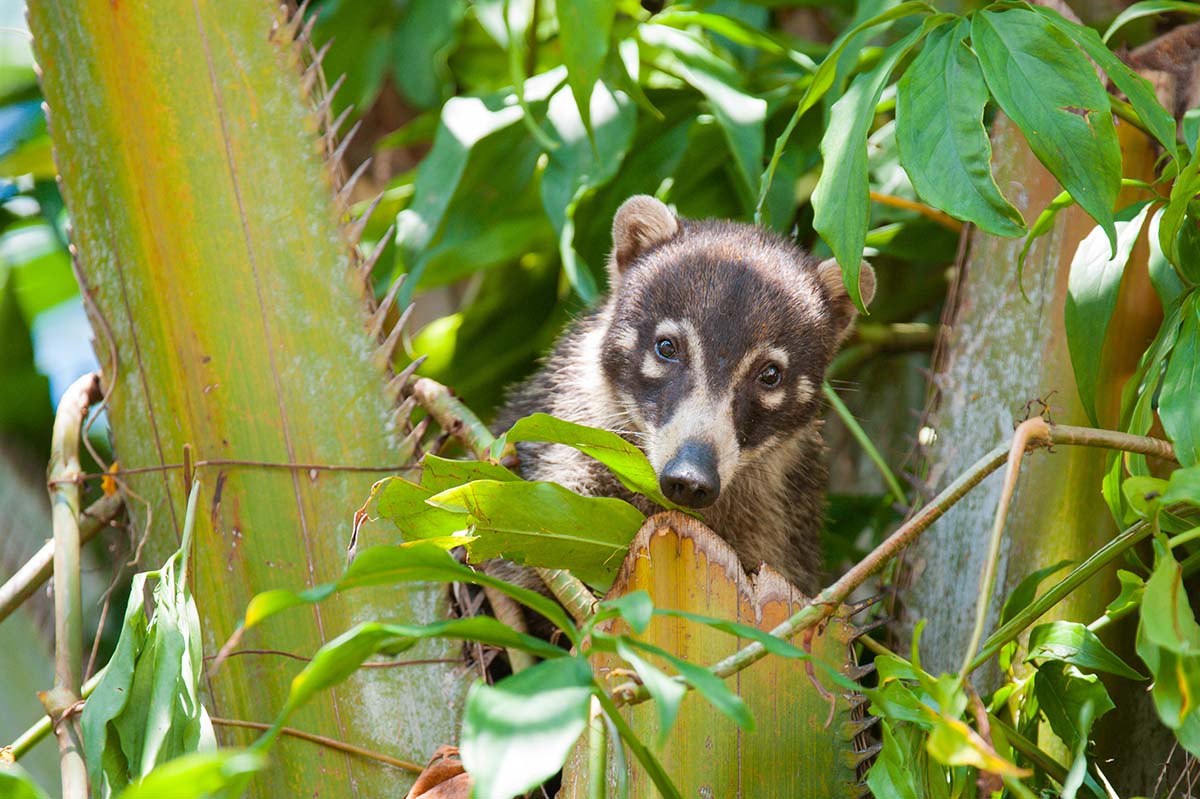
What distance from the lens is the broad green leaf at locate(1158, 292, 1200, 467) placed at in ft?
5.43

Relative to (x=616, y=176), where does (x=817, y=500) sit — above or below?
below

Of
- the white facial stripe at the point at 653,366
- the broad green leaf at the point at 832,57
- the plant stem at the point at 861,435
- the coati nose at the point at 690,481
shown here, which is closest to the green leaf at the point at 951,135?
the broad green leaf at the point at 832,57

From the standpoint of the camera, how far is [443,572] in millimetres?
1384

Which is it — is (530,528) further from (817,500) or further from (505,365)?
(505,365)

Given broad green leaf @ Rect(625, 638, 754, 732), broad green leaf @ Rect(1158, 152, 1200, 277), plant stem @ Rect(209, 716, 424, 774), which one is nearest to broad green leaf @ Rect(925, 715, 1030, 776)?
broad green leaf @ Rect(625, 638, 754, 732)

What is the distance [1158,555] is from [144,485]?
5.60ft

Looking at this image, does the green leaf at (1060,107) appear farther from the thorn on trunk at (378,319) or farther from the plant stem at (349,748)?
the plant stem at (349,748)

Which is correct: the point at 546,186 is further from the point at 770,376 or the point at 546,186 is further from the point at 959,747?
the point at 959,747

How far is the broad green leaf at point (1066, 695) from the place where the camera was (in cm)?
183

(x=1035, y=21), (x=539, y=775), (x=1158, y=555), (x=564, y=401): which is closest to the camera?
(x=539, y=775)

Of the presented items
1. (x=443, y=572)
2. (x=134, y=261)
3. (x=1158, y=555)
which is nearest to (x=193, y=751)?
(x=443, y=572)

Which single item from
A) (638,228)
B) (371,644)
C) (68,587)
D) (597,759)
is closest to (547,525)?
(597,759)

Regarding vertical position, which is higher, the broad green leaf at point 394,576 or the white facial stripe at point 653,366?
the broad green leaf at point 394,576

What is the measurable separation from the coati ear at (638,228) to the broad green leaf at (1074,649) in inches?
59.0
